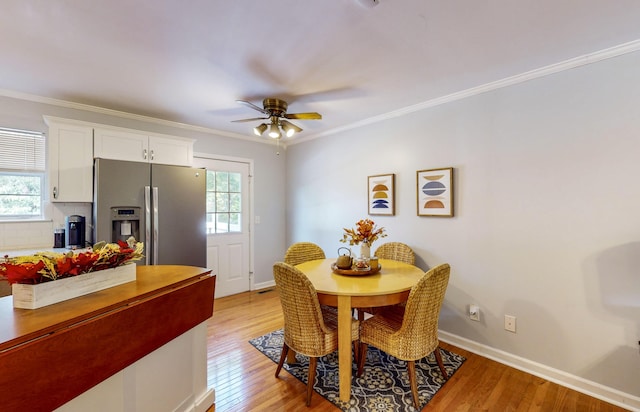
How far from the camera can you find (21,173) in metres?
2.78

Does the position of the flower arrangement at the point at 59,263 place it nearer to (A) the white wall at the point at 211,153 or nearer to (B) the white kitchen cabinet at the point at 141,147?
(B) the white kitchen cabinet at the point at 141,147

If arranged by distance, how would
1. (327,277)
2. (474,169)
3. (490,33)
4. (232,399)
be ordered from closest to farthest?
(490,33) → (232,399) → (327,277) → (474,169)

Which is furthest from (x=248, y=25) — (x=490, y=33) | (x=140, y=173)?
(x=140, y=173)

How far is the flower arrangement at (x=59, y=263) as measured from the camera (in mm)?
1069

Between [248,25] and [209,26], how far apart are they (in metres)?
0.24

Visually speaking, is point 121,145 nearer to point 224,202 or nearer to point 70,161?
point 70,161

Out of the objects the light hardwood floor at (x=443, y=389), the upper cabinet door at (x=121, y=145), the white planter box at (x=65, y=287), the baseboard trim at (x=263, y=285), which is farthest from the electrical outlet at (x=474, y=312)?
the upper cabinet door at (x=121, y=145)

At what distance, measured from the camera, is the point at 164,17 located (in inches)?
64.7

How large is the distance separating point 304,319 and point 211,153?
3027 millimetres

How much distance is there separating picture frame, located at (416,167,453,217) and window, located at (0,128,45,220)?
155 inches

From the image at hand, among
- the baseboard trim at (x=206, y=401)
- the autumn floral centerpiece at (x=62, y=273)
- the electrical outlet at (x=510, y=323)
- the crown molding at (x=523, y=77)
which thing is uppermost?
the crown molding at (x=523, y=77)

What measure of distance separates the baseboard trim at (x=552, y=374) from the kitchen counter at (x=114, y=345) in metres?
2.31

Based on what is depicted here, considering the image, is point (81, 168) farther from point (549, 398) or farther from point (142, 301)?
point (549, 398)

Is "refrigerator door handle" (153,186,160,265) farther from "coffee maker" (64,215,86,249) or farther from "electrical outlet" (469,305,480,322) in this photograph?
"electrical outlet" (469,305,480,322)
